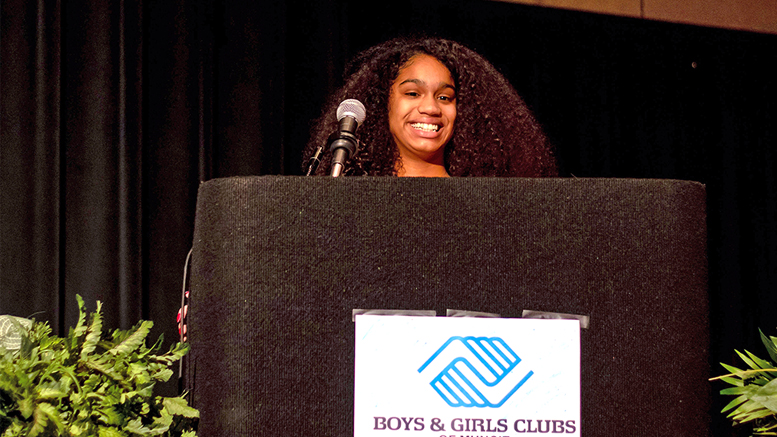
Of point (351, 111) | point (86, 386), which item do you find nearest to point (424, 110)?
point (351, 111)

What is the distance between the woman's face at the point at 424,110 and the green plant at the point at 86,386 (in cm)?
108

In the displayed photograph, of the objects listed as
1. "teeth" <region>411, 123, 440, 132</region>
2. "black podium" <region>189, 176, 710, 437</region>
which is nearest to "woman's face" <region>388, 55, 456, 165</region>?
"teeth" <region>411, 123, 440, 132</region>

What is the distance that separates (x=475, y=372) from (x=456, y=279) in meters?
0.09

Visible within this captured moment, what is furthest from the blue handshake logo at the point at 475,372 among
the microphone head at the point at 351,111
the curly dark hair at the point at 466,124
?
the curly dark hair at the point at 466,124

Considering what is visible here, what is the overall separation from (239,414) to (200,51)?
2.17m

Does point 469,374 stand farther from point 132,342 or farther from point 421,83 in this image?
point 421,83

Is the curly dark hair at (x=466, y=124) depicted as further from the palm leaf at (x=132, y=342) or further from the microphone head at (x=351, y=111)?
the palm leaf at (x=132, y=342)

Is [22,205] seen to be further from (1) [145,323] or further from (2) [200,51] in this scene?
(1) [145,323]

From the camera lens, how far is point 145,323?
612mm

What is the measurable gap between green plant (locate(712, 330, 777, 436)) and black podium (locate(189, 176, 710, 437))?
4 centimetres

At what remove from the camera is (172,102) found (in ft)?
7.91

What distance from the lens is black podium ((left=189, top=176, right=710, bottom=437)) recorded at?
0.57 m

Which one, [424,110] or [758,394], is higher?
[424,110]

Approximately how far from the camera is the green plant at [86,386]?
53 cm
